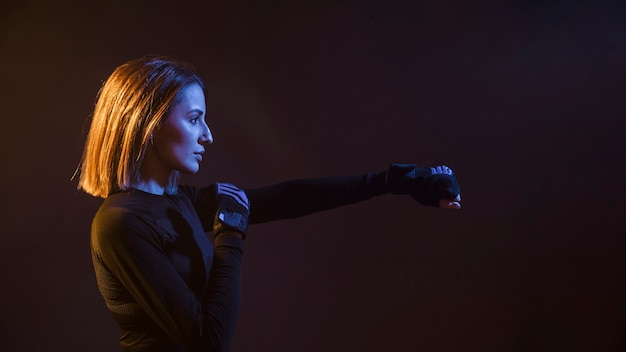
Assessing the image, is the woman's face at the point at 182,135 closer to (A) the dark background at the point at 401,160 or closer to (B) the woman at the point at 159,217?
(B) the woman at the point at 159,217

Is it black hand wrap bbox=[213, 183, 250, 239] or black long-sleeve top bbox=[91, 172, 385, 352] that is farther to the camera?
black hand wrap bbox=[213, 183, 250, 239]

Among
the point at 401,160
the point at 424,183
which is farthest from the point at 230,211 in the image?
the point at 401,160

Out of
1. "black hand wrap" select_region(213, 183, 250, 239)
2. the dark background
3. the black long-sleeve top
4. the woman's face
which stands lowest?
the black long-sleeve top

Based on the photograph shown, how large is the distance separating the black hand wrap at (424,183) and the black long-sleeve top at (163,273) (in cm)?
38

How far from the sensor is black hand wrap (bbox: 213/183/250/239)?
92 cm

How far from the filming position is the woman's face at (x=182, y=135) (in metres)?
0.93

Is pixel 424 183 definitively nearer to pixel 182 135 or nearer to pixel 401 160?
pixel 182 135

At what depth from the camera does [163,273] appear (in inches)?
31.5

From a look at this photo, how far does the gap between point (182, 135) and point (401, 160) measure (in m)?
1.08

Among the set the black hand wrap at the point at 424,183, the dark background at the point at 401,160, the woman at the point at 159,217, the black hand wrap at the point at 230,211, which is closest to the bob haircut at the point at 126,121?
the woman at the point at 159,217

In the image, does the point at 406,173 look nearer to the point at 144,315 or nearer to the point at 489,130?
the point at 144,315

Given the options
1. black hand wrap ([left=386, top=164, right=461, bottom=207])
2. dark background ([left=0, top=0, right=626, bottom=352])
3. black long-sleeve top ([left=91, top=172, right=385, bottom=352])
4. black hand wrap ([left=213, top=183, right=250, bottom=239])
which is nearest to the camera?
black long-sleeve top ([left=91, top=172, right=385, bottom=352])

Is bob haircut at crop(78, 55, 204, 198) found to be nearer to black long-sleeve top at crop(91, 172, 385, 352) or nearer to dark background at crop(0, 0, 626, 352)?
black long-sleeve top at crop(91, 172, 385, 352)

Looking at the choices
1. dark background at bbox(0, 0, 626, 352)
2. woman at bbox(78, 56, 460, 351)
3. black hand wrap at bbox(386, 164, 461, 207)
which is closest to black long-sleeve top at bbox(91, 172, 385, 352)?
woman at bbox(78, 56, 460, 351)
